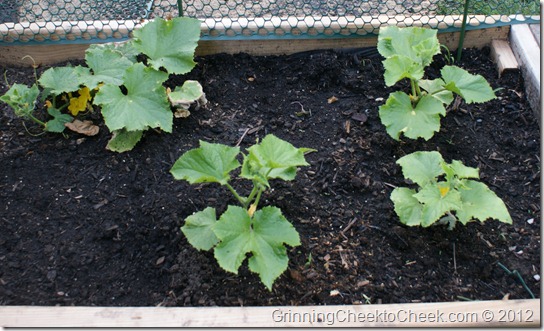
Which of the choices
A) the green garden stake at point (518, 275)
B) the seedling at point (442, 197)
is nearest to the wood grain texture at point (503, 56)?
the seedling at point (442, 197)

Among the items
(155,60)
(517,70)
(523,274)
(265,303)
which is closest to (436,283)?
(523,274)

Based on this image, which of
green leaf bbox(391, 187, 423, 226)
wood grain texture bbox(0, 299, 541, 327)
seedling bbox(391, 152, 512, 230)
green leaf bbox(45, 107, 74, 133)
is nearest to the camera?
wood grain texture bbox(0, 299, 541, 327)

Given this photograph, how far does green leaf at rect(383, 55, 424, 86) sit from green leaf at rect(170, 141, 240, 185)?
88 cm

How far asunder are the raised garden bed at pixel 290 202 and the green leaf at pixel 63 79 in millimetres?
199

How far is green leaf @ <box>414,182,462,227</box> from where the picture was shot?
7.80 feet

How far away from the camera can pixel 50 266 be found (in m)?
2.47

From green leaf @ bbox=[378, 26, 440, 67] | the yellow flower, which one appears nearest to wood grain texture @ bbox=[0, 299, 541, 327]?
the yellow flower

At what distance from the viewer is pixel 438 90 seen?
2881 mm

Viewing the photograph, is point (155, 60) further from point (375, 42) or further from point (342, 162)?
point (375, 42)

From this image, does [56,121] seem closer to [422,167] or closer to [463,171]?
[422,167]

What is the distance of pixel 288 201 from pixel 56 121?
3.98 feet

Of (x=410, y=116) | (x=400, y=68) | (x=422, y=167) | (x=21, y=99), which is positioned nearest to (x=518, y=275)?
(x=422, y=167)

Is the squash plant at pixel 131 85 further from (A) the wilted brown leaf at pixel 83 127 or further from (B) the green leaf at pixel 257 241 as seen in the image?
(B) the green leaf at pixel 257 241

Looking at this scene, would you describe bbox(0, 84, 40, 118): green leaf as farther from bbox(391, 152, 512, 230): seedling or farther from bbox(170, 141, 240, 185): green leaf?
bbox(391, 152, 512, 230): seedling
